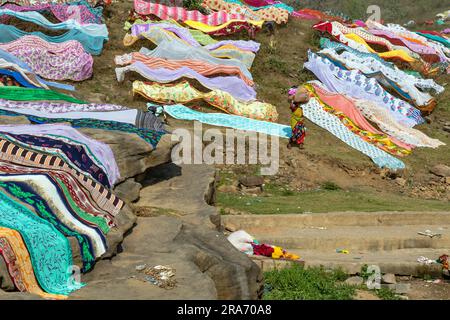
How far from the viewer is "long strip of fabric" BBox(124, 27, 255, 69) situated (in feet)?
51.7

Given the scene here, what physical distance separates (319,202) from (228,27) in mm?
9214

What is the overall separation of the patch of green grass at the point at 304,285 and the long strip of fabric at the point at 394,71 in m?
11.3

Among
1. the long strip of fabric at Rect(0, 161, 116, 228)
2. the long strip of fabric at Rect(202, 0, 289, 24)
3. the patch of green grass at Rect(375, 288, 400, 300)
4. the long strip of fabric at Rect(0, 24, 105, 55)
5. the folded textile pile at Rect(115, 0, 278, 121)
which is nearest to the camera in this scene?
the long strip of fabric at Rect(0, 161, 116, 228)

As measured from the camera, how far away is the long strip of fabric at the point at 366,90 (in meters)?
15.6

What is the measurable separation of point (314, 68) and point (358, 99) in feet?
6.64

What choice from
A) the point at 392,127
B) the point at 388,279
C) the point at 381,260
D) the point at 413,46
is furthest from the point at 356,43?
the point at 388,279

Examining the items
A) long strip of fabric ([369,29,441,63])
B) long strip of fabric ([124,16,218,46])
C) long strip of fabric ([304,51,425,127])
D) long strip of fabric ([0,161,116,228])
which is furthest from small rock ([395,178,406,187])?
long strip of fabric ([369,29,441,63])

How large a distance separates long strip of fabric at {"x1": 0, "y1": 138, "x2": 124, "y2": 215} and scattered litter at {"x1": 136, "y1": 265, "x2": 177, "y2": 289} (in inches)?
A: 47.1

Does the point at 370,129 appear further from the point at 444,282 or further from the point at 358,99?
the point at 444,282

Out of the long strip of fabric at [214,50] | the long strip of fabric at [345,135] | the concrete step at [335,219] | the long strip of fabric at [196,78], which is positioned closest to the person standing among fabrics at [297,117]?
the long strip of fabric at [345,135]

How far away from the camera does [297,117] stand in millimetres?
12328

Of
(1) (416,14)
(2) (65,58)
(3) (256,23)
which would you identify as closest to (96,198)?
(2) (65,58)

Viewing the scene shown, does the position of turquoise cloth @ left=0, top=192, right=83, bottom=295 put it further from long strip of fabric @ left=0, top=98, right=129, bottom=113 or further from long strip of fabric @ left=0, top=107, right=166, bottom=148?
long strip of fabric @ left=0, top=98, right=129, bottom=113

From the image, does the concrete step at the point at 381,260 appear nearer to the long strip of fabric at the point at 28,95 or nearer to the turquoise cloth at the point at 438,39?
the long strip of fabric at the point at 28,95
